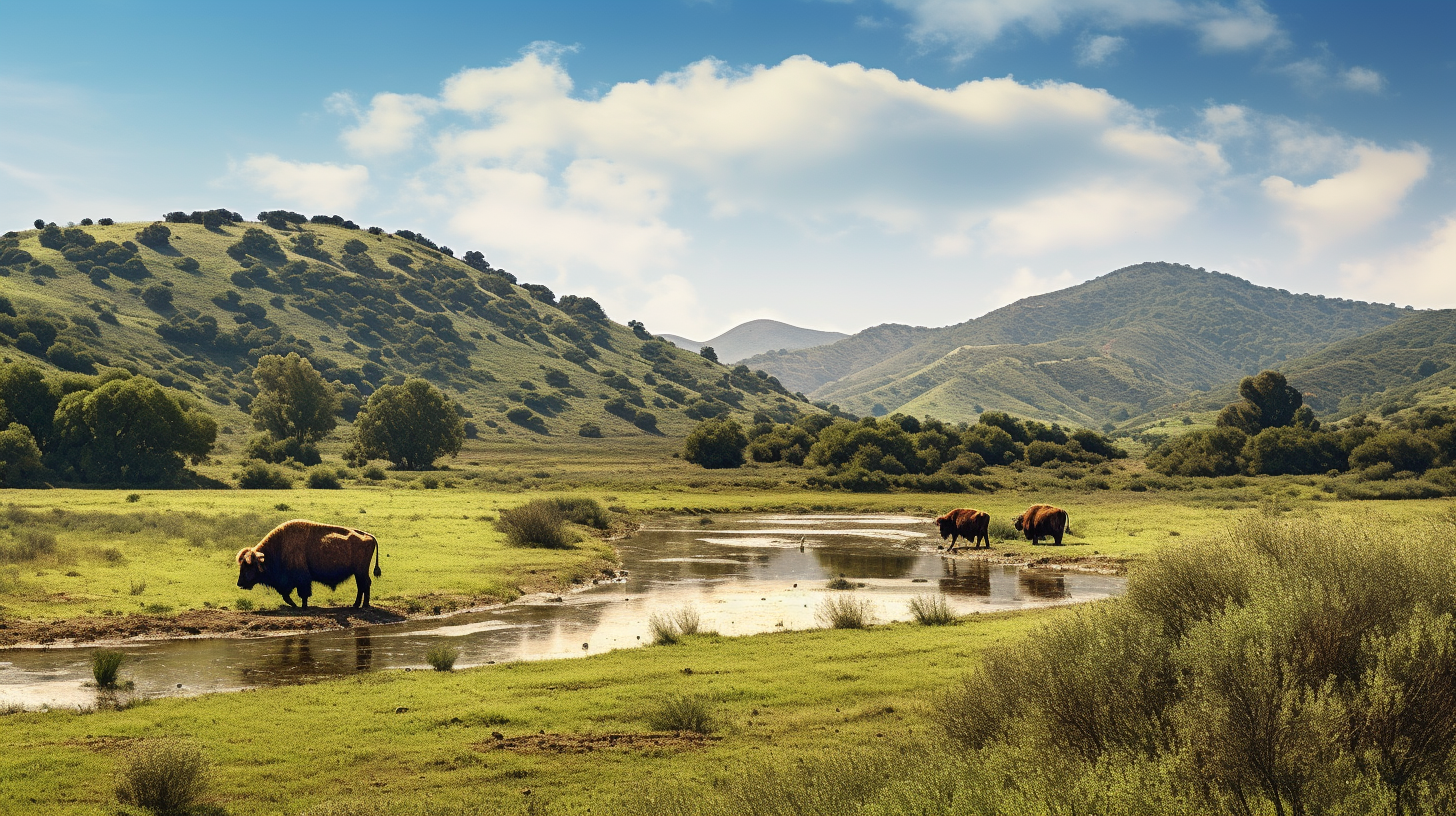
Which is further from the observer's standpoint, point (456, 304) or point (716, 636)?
point (456, 304)

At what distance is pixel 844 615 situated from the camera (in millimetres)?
23859

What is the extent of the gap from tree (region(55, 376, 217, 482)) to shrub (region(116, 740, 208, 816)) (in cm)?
6078

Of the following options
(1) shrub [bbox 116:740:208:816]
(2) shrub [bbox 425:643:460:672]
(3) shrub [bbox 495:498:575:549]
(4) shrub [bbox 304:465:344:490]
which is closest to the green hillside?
(4) shrub [bbox 304:465:344:490]

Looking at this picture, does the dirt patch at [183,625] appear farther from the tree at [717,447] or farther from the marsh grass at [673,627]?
the tree at [717,447]

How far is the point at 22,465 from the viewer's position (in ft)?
187

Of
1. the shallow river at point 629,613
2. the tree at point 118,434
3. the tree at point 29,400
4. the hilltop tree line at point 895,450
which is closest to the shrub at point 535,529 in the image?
the shallow river at point 629,613

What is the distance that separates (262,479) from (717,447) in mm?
52926

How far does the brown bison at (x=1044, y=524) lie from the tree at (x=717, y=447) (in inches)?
2453

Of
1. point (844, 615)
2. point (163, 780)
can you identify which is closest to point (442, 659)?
point (163, 780)

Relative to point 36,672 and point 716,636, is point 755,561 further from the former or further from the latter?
point 36,672

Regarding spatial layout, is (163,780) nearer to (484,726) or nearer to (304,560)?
(484,726)

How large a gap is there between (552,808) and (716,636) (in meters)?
12.1

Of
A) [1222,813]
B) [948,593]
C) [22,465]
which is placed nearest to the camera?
[1222,813]

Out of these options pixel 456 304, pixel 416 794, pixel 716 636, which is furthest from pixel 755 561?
pixel 456 304
